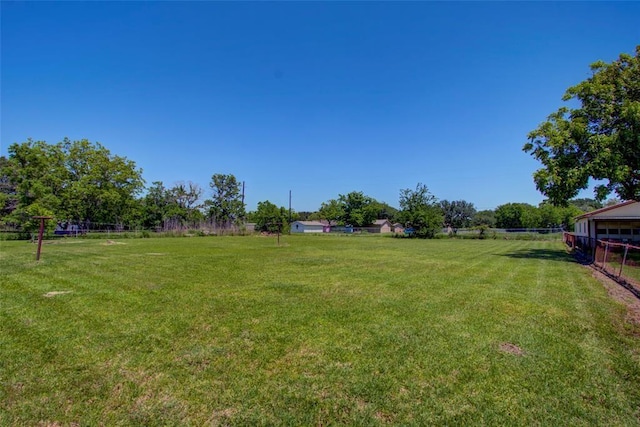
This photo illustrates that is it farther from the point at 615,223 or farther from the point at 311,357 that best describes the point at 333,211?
the point at 311,357

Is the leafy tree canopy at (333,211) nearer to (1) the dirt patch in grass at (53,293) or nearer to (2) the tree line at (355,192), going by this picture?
(2) the tree line at (355,192)

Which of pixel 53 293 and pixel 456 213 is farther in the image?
pixel 456 213

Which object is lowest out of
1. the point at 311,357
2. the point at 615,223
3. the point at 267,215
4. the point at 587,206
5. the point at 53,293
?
the point at 311,357

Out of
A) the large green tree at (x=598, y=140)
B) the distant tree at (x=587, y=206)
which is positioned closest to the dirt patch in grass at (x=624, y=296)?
the large green tree at (x=598, y=140)

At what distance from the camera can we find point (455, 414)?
275cm

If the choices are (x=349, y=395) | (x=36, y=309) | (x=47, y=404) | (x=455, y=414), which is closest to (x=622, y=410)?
(x=455, y=414)

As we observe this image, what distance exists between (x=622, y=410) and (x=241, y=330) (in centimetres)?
414

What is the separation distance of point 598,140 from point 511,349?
52.8 feet

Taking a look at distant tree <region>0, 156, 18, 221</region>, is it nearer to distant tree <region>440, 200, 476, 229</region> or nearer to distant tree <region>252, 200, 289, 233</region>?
distant tree <region>252, 200, 289, 233</region>

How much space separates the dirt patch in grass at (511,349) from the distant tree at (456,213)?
276 feet

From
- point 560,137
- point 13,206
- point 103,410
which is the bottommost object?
point 103,410

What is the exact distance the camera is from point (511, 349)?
415 centimetres

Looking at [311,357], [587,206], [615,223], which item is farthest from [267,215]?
[587,206]

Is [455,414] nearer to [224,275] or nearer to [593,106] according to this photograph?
[224,275]
